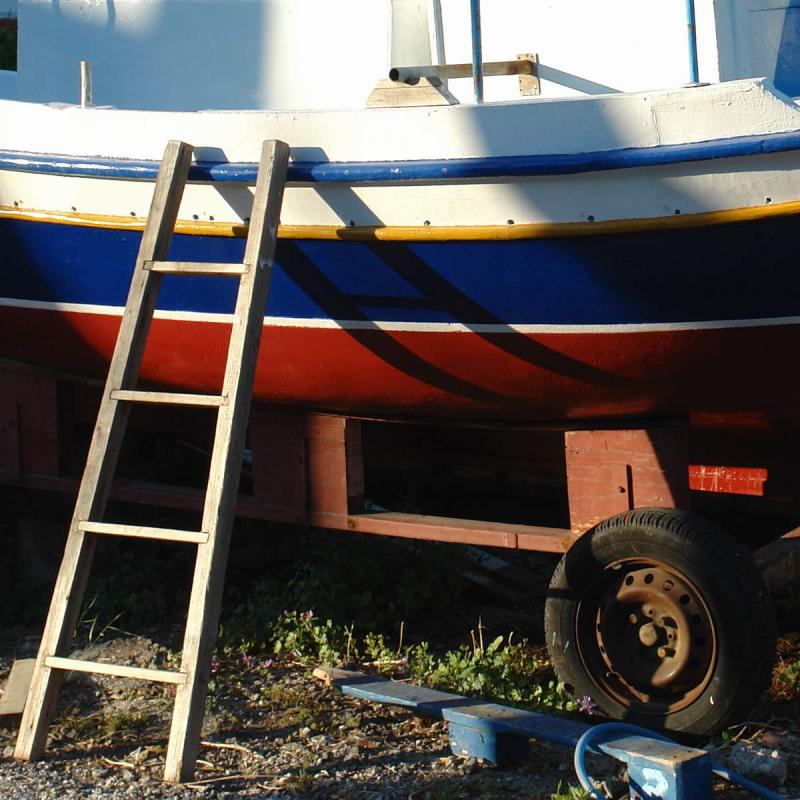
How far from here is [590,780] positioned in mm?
2914

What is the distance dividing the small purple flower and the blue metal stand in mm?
342

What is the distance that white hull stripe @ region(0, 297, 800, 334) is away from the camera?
3543 millimetres

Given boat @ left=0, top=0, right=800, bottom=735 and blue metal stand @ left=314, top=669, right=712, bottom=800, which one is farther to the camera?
boat @ left=0, top=0, right=800, bottom=735

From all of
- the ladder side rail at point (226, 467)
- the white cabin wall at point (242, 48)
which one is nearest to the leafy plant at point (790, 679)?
the ladder side rail at point (226, 467)

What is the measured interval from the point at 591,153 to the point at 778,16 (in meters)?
1.32

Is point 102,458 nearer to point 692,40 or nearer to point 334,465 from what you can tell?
point 334,465

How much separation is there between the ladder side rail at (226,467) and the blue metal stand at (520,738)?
537 millimetres

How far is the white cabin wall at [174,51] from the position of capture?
527 centimetres

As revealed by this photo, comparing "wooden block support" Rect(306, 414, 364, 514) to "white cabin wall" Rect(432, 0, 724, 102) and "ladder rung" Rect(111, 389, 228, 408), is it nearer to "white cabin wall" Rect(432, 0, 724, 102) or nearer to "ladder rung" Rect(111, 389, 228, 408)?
"ladder rung" Rect(111, 389, 228, 408)

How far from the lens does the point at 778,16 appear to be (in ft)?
14.0

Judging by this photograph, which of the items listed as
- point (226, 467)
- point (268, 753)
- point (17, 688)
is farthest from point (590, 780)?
point (17, 688)

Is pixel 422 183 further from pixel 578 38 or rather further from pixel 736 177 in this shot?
pixel 578 38

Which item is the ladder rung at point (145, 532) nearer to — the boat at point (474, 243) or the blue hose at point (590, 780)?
the boat at point (474, 243)

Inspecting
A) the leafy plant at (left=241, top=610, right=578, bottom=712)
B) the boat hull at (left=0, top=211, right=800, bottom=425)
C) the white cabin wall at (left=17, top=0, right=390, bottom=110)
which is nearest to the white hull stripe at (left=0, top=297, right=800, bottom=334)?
the boat hull at (left=0, top=211, right=800, bottom=425)
